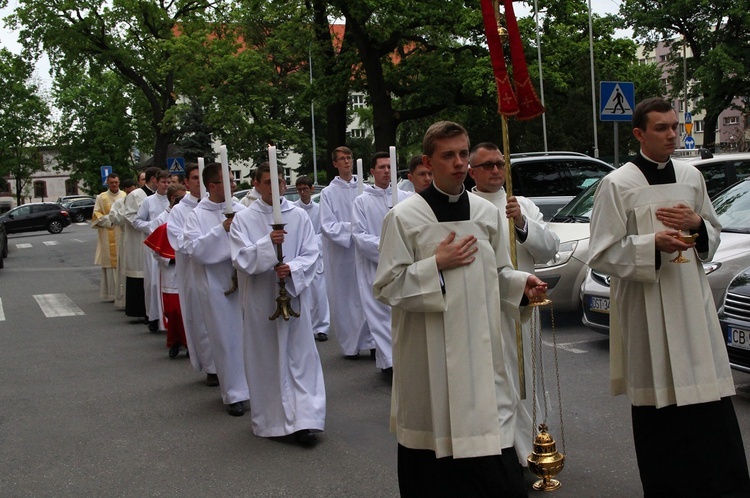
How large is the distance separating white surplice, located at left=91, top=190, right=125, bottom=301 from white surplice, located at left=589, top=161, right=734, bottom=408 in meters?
11.7

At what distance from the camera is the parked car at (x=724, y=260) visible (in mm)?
8219

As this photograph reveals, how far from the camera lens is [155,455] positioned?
6652 mm

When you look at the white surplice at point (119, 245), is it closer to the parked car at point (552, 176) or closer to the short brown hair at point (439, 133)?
the parked car at point (552, 176)

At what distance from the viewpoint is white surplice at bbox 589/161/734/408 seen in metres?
4.73

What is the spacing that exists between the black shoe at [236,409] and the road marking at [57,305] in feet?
25.5

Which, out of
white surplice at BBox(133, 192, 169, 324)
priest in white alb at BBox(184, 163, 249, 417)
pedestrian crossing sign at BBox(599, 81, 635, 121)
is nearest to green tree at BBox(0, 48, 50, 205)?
white surplice at BBox(133, 192, 169, 324)

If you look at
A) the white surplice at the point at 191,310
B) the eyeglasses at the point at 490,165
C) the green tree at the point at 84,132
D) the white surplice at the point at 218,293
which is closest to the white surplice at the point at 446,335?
the eyeglasses at the point at 490,165

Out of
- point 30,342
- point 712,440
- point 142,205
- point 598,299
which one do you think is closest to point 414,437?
point 712,440

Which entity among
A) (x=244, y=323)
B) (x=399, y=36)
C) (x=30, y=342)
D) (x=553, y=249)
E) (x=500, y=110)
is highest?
(x=399, y=36)

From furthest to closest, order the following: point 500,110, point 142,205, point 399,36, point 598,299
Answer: point 399,36
point 142,205
point 598,299
point 500,110

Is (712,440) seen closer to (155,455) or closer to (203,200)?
(155,455)

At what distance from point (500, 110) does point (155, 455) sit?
11.1ft

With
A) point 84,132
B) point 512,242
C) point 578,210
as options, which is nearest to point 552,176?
point 578,210

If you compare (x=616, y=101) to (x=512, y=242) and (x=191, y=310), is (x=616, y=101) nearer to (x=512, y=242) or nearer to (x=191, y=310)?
(x=191, y=310)
